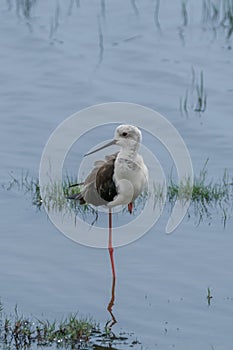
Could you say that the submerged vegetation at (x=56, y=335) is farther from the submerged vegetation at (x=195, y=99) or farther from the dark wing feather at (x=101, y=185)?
the submerged vegetation at (x=195, y=99)

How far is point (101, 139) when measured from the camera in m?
13.4

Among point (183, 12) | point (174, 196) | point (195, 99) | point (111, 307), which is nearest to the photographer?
point (111, 307)

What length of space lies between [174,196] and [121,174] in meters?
2.11

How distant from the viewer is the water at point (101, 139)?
8.66 metres

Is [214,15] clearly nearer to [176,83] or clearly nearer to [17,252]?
[176,83]

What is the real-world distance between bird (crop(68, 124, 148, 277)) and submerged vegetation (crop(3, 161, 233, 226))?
1.13m

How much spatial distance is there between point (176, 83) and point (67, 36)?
277cm

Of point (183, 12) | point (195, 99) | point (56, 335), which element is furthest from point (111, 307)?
point (183, 12)

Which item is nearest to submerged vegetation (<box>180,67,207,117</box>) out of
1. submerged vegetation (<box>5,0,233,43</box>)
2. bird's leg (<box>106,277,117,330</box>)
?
submerged vegetation (<box>5,0,233,43</box>)

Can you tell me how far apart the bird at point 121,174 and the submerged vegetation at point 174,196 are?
A: 44.6 inches

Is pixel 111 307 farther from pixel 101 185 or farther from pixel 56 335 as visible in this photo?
pixel 101 185

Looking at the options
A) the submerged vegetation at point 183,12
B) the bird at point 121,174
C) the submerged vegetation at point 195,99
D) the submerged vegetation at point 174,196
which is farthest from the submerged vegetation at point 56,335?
the submerged vegetation at point 183,12

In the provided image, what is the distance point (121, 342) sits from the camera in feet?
26.5

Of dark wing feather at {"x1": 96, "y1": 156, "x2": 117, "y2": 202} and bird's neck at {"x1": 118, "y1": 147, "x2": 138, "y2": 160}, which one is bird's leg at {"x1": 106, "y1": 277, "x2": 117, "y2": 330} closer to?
dark wing feather at {"x1": 96, "y1": 156, "x2": 117, "y2": 202}
